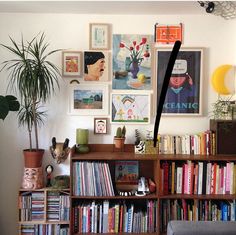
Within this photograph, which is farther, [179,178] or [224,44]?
[224,44]

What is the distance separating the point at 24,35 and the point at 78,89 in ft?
2.24

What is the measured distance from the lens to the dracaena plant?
2504mm

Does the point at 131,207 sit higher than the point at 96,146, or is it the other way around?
the point at 96,146

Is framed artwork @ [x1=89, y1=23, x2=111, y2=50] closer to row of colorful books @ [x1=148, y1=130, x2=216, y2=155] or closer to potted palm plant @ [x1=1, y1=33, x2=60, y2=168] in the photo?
potted palm plant @ [x1=1, y1=33, x2=60, y2=168]

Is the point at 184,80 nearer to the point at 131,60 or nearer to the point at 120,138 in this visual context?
the point at 131,60

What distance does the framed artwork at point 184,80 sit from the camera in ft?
9.11

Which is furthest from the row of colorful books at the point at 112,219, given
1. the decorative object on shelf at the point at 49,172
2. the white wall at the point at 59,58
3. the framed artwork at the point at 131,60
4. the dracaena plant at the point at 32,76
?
the framed artwork at the point at 131,60

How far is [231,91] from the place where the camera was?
8.98 feet

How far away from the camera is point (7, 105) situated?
2.44 m

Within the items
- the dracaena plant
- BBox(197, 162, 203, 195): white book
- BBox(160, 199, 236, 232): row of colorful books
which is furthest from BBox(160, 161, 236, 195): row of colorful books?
the dracaena plant

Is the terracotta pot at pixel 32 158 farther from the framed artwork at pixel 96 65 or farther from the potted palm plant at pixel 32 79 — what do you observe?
the framed artwork at pixel 96 65

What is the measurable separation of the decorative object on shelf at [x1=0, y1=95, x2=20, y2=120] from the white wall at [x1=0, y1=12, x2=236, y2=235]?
30 cm

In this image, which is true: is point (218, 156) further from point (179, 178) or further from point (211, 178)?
point (179, 178)

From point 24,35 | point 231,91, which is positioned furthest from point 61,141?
point 231,91
